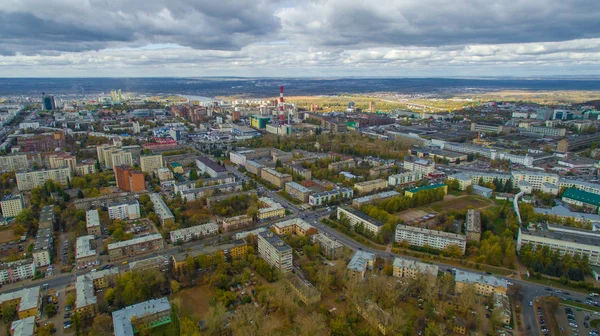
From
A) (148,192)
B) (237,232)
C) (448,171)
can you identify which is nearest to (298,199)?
(237,232)

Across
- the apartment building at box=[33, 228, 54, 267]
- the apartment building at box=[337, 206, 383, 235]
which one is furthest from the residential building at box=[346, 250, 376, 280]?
the apartment building at box=[33, 228, 54, 267]

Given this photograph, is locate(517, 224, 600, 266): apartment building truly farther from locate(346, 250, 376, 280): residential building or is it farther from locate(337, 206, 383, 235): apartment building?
locate(346, 250, 376, 280): residential building

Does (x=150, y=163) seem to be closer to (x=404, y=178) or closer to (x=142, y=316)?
(x=142, y=316)

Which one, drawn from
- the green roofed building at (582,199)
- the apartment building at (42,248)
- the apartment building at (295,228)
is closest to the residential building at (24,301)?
the apartment building at (42,248)

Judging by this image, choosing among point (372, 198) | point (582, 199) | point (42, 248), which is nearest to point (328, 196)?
point (372, 198)

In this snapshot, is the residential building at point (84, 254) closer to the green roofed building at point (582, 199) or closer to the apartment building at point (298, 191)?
the apartment building at point (298, 191)

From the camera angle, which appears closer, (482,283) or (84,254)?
(482,283)
